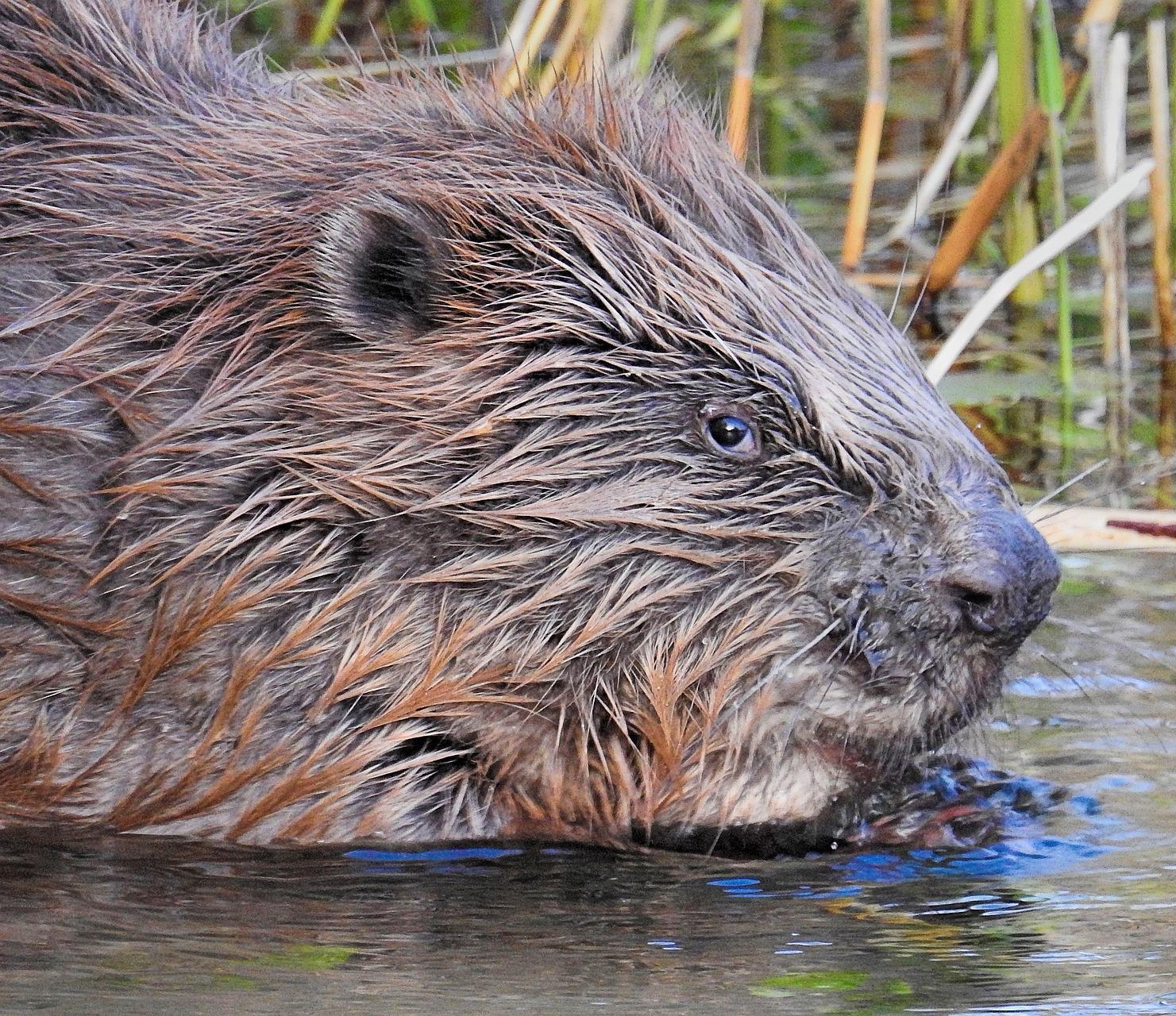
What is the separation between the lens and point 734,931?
223cm

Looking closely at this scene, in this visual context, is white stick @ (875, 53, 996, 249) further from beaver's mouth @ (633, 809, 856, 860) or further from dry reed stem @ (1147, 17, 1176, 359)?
beaver's mouth @ (633, 809, 856, 860)

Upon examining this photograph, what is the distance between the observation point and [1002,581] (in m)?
2.46

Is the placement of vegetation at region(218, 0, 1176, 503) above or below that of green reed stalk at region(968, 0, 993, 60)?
below

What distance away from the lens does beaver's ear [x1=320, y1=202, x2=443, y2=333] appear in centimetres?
262

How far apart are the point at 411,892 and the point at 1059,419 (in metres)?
2.40

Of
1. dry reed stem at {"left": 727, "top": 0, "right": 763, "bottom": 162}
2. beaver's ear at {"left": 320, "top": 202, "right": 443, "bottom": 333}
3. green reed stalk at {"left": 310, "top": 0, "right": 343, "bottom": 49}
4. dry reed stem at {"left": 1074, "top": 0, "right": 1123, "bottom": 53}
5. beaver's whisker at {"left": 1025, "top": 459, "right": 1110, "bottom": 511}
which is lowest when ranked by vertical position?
beaver's whisker at {"left": 1025, "top": 459, "right": 1110, "bottom": 511}

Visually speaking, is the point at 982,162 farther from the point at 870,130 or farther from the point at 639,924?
the point at 639,924

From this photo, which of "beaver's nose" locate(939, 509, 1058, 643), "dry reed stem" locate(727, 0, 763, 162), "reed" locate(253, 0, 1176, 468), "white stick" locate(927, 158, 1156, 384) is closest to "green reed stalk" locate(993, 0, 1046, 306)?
"reed" locate(253, 0, 1176, 468)

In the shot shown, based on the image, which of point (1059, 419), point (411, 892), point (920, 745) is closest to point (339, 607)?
point (411, 892)

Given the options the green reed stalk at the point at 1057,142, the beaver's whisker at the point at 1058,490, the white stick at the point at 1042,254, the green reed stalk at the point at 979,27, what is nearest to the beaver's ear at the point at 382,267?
the beaver's whisker at the point at 1058,490

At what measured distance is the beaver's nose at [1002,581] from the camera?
8.11 ft

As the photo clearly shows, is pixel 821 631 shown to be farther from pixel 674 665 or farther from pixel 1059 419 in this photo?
pixel 1059 419

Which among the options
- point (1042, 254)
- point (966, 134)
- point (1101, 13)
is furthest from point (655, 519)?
point (966, 134)

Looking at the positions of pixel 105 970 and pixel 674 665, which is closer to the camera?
pixel 105 970
